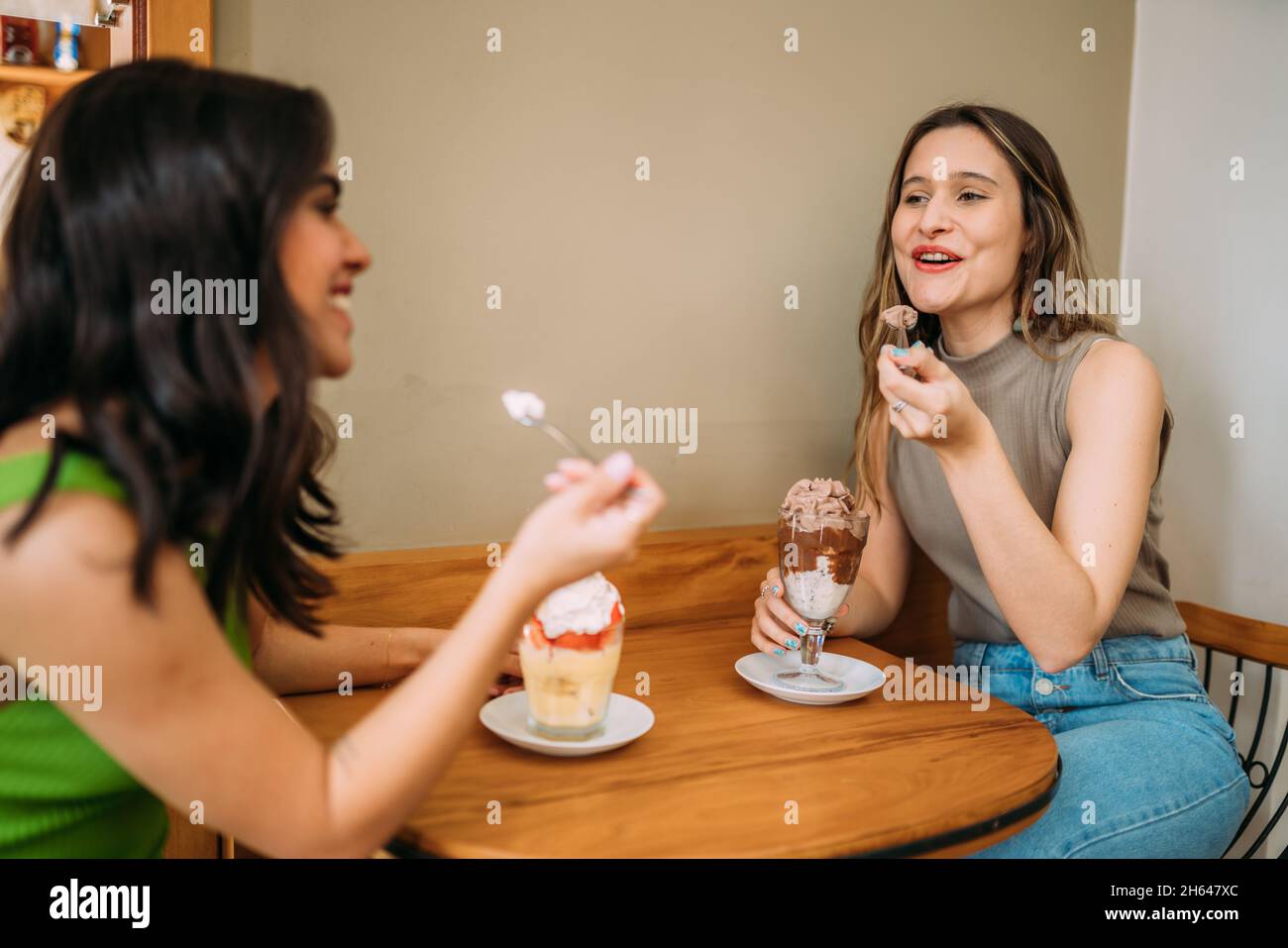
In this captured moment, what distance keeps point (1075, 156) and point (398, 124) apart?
4.90 feet

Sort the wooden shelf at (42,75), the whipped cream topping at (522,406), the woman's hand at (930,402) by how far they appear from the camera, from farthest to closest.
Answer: the wooden shelf at (42,75) → the woman's hand at (930,402) → the whipped cream topping at (522,406)

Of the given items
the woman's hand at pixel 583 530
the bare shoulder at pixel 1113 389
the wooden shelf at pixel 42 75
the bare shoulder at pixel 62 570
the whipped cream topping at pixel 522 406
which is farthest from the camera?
the bare shoulder at pixel 1113 389

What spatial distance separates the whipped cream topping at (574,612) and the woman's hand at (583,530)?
6.9 inches

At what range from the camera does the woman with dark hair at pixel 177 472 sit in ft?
2.52

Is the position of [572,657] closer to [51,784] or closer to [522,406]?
[522,406]

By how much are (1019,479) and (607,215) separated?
2.66 ft

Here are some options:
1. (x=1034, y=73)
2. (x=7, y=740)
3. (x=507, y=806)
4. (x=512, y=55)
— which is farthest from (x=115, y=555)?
(x=1034, y=73)

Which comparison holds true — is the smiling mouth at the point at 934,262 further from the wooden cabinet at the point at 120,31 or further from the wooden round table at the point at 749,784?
the wooden cabinet at the point at 120,31

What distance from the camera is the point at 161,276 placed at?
0.81 m

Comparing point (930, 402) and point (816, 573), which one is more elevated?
point (930, 402)

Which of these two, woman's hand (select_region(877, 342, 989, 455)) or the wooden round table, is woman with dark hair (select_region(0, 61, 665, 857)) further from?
woman's hand (select_region(877, 342, 989, 455))

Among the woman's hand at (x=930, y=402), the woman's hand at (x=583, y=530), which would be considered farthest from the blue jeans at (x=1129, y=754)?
the woman's hand at (x=583, y=530)

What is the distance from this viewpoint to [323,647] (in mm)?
1255

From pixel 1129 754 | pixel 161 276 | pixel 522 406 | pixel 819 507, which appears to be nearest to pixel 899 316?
pixel 819 507
